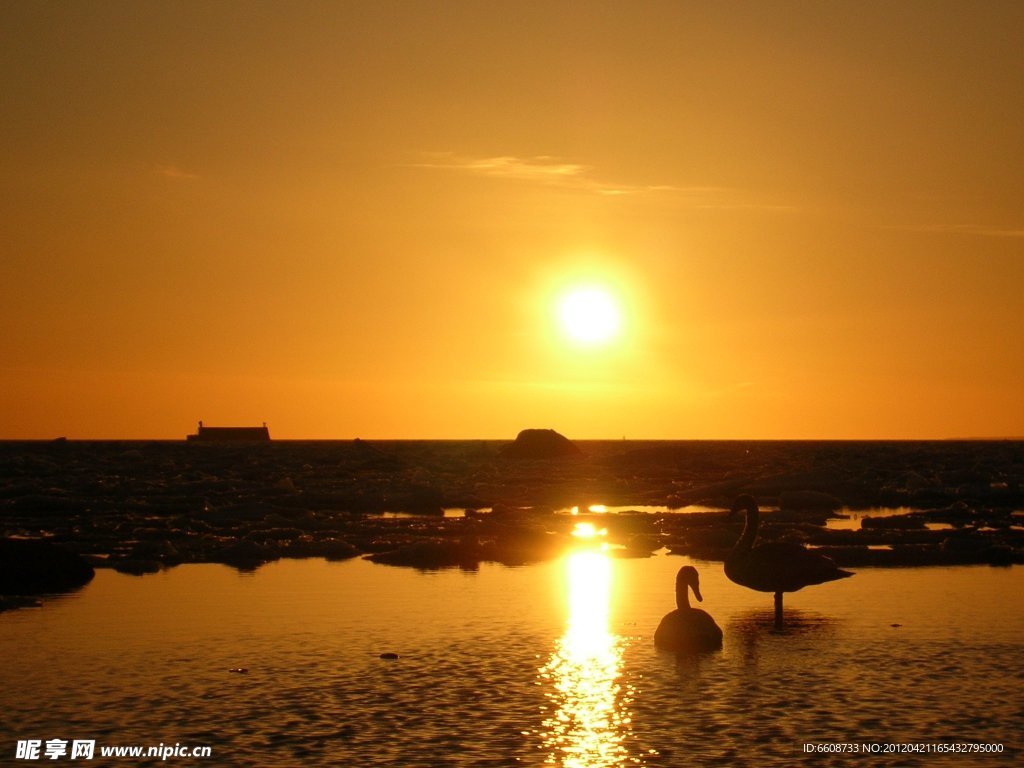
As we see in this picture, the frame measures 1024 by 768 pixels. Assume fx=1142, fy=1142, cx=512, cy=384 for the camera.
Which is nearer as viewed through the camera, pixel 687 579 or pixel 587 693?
pixel 587 693

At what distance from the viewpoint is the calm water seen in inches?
458

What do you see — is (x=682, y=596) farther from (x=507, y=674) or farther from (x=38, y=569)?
(x=38, y=569)

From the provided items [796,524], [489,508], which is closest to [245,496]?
[489,508]

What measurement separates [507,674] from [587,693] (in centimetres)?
142

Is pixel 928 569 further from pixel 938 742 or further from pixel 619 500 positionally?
pixel 619 500

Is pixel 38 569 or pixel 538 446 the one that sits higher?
pixel 538 446

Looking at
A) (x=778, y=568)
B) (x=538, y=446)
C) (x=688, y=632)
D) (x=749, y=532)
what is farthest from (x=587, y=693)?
(x=538, y=446)

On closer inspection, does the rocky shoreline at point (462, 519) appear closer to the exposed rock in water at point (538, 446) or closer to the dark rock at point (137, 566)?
the dark rock at point (137, 566)

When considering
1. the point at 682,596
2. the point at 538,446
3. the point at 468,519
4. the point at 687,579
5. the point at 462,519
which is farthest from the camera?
the point at 538,446

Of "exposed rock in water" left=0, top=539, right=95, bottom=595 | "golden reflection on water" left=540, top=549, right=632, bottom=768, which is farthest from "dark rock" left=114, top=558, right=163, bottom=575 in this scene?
"golden reflection on water" left=540, top=549, right=632, bottom=768

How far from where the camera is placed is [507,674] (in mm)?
14742

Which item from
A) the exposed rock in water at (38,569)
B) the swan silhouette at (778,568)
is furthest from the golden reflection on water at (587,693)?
the exposed rock in water at (38,569)

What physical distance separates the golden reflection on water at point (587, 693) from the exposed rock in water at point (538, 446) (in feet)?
352

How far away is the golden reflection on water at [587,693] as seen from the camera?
443 inches
